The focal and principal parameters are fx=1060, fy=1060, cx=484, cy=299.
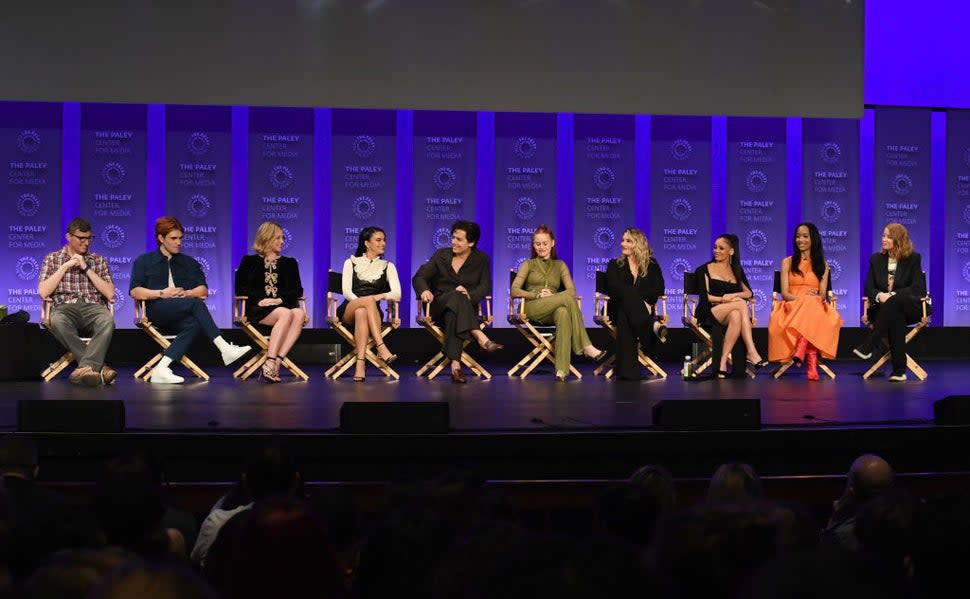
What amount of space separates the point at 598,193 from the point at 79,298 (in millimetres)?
4454

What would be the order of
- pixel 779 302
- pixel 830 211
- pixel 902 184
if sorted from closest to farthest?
1. pixel 779 302
2. pixel 830 211
3. pixel 902 184

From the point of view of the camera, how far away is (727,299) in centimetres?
739

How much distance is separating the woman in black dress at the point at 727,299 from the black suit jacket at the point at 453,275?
153 cm

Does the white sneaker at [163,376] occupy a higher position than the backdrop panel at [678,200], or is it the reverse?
the backdrop panel at [678,200]

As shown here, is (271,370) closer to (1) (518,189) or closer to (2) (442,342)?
(2) (442,342)

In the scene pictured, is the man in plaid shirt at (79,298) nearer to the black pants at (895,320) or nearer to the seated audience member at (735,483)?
the seated audience member at (735,483)

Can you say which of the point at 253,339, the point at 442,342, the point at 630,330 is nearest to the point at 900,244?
the point at 630,330

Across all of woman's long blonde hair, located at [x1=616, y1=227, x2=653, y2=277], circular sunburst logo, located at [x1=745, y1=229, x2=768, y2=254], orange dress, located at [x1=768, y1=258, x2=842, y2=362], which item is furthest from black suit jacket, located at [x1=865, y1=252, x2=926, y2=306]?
circular sunburst logo, located at [x1=745, y1=229, x2=768, y2=254]

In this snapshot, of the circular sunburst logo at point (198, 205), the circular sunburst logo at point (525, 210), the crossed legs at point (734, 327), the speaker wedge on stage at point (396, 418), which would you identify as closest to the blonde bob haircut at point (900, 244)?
the crossed legs at point (734, 327)

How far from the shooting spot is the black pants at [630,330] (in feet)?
23.5

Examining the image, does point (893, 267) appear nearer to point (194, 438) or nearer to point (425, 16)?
point (425, 16)

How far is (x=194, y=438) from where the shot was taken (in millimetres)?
4352

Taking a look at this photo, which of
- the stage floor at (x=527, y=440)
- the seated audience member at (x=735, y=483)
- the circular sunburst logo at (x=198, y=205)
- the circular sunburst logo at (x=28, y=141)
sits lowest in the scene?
the stage floor at (x=527, y=440)

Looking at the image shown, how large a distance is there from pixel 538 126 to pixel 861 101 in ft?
8.71
